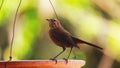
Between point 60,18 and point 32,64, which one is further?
point 60,18

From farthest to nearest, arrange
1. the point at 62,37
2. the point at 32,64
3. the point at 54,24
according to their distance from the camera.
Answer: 1. the point at 54,24
2. the point at 62,37
3. the point at 32,64

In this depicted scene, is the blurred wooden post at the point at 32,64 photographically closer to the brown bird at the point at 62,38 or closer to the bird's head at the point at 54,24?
the brown bird at the point at 62,38

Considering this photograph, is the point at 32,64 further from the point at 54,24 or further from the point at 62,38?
the point at 54,24

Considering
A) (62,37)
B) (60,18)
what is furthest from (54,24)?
(60,18)

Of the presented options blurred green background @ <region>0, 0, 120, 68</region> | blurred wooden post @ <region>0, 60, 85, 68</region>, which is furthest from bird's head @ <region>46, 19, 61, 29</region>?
blurred wooden post @ <region>0, 60, 85, 68</region>

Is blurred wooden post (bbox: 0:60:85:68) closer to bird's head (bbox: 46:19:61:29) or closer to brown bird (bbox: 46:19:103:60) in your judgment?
brown bird (bbox: 46:19:103:60)

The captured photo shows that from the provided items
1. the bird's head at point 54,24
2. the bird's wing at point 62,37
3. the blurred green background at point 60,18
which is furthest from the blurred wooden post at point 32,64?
the blurred green background at point 60,18

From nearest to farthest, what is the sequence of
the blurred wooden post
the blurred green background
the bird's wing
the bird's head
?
the blurred wooden post
the bird's wing
the bird's head
the blurred green background

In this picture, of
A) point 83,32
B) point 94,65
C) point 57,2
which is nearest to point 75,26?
point 83,32

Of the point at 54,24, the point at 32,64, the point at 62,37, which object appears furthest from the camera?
the point at 54,24
